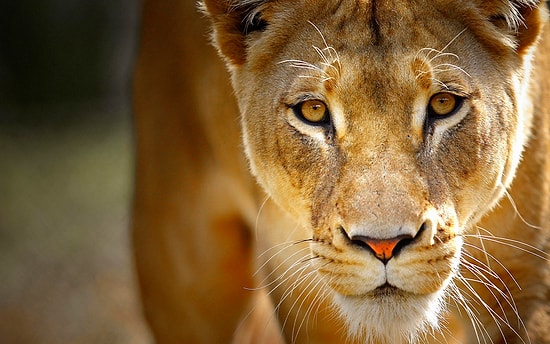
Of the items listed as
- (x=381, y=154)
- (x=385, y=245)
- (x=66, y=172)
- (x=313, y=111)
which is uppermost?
(x=313, y=111)

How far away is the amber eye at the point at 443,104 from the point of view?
7.89ft

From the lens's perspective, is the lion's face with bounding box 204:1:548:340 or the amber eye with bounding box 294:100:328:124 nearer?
the lion's face with bounding box 204:1:548:340

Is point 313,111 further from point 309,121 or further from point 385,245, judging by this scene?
point 385,245

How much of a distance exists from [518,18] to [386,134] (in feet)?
1.79

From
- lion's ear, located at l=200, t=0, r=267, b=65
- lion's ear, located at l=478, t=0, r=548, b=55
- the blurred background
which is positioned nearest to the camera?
lion's ear, located at l=478, t=0, r=548, b=55

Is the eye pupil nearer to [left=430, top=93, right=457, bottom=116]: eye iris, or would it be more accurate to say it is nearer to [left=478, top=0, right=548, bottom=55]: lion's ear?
[left=430, top=93, right=457, bottom=116]: eye iris

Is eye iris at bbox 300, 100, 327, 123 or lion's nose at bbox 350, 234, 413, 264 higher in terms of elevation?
eye iris at bbox 300, 100, 327, 123

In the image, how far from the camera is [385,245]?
2.16m

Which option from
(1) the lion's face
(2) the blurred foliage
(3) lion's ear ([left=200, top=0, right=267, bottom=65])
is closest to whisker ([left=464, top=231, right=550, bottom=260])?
(1) the lion's face

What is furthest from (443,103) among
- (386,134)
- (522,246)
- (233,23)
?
(233,23)

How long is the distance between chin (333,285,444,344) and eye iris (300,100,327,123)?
0.45 metres

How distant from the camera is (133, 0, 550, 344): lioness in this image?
2.30 metres

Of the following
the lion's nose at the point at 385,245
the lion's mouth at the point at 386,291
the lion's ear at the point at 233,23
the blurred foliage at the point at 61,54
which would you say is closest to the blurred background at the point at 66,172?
the blurred foliage at the point at 61,54


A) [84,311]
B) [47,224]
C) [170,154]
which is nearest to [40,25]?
[47,224]
